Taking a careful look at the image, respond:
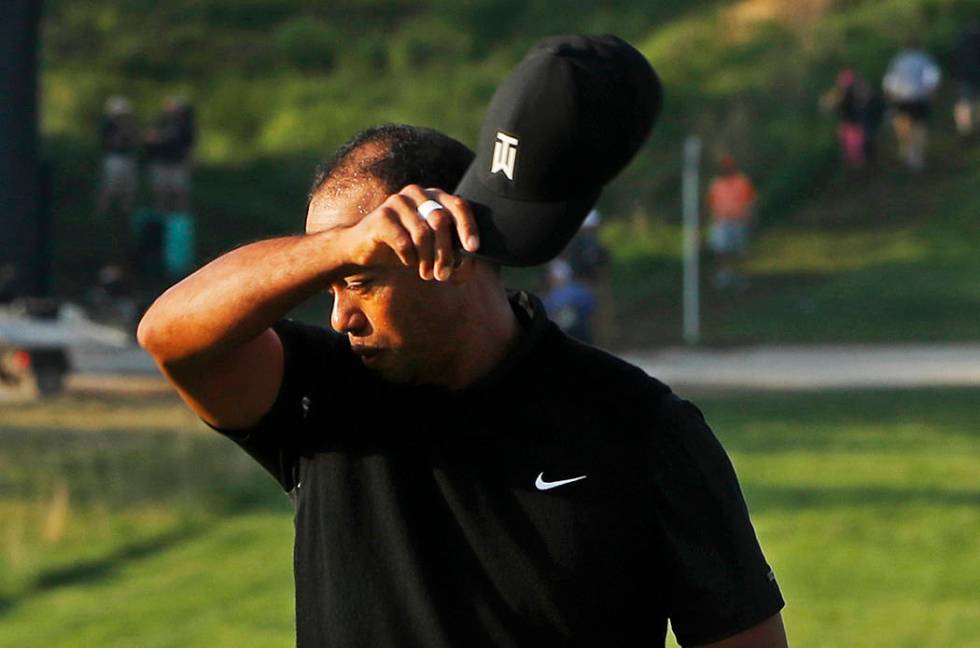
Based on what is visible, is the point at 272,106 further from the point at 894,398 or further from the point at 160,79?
the point at 894,398

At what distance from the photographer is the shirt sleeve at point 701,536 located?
3084 mm

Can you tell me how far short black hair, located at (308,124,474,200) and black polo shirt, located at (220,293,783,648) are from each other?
0.28 metres

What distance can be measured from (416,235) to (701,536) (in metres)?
0.68

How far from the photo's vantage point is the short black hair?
10.4ft

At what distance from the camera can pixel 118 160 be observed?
29.1 m

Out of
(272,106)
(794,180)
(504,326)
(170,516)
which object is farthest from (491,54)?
(504,326)

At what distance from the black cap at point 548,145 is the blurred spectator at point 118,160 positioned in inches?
1030

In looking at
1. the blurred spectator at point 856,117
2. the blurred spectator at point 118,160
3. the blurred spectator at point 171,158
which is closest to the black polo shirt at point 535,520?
the blurred spectator at point 171,158

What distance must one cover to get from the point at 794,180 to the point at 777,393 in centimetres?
1406

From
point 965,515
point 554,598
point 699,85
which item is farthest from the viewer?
point 699,85

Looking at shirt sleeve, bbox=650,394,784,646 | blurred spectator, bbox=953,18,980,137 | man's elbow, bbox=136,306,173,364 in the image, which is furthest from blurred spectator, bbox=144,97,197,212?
shirt sleeve, bbox=650,394,784,646

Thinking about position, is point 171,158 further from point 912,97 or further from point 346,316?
point 346,316

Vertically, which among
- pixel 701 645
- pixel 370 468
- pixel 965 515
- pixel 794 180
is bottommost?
pixel 794 180

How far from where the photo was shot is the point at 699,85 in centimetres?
3538
